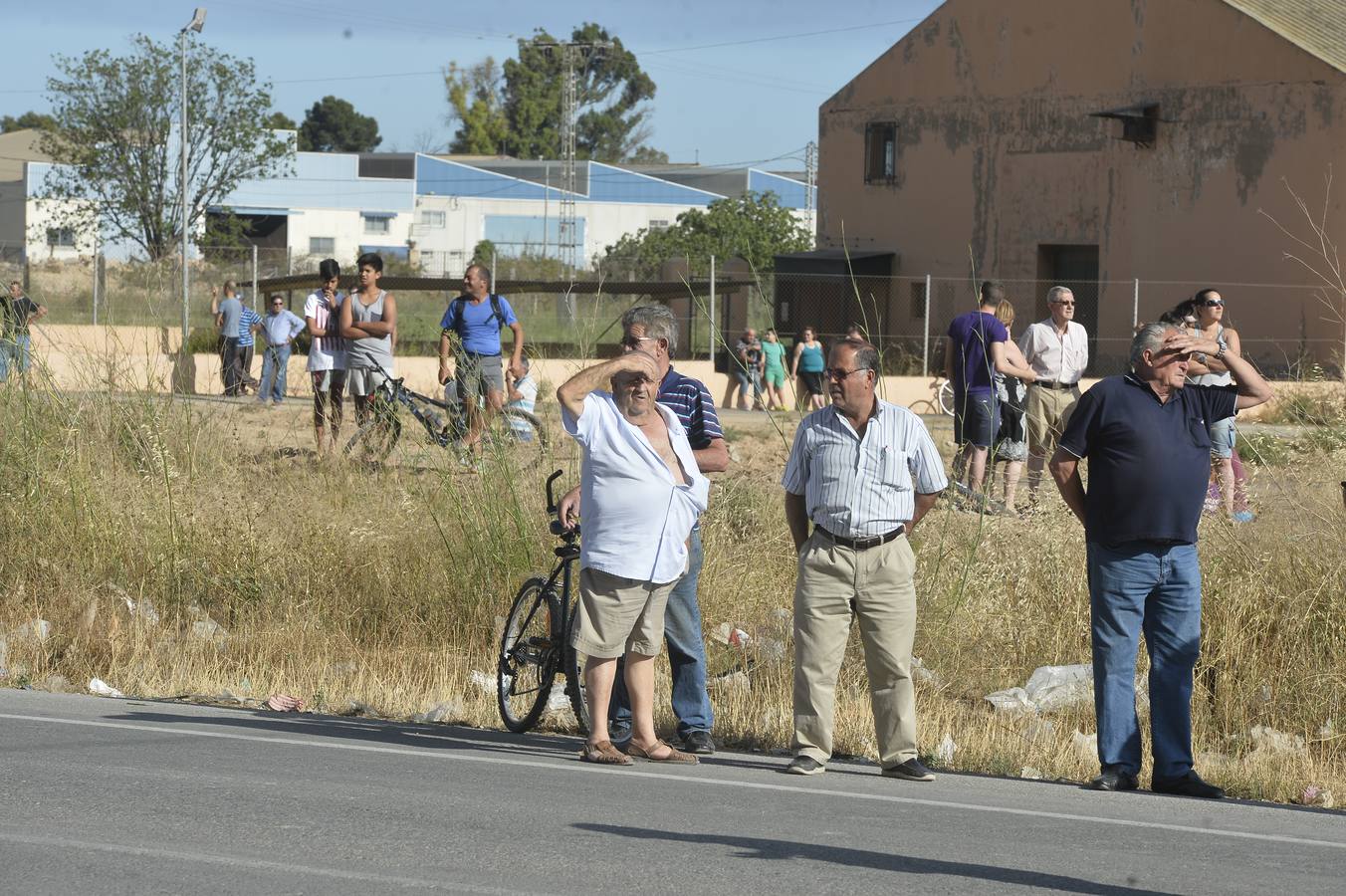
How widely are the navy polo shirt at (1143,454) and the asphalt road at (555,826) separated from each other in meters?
1.16

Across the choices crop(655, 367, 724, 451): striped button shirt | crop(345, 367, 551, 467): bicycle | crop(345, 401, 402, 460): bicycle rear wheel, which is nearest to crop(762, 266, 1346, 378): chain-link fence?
crop(345, 367, 551, 467): bicycle

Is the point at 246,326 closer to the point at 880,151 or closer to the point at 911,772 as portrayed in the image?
the point at 880,151

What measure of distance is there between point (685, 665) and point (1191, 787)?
229cm

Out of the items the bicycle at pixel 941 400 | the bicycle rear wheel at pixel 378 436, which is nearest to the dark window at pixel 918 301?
the bicycle at pixel 941 400

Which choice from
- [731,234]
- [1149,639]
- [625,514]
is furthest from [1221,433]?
[731,234]

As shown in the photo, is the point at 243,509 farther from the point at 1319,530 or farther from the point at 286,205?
the point at 286,205

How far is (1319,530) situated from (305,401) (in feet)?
42.6

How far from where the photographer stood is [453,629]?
10953mm

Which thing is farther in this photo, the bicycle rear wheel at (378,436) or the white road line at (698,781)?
the bicycle rear wheel at (378,436)

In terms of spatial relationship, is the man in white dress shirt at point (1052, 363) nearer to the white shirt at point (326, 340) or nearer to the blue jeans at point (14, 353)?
the white shirt at point (326, 340)

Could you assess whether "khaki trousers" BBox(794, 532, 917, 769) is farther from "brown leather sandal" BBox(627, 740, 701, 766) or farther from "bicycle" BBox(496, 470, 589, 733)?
"bicycle" BBox(496, 470, 589, 733)

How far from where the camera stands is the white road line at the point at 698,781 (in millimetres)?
6711

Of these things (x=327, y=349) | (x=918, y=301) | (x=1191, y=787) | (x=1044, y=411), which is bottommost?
(x=1191, y=787)

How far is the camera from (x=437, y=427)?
13.4 metres
